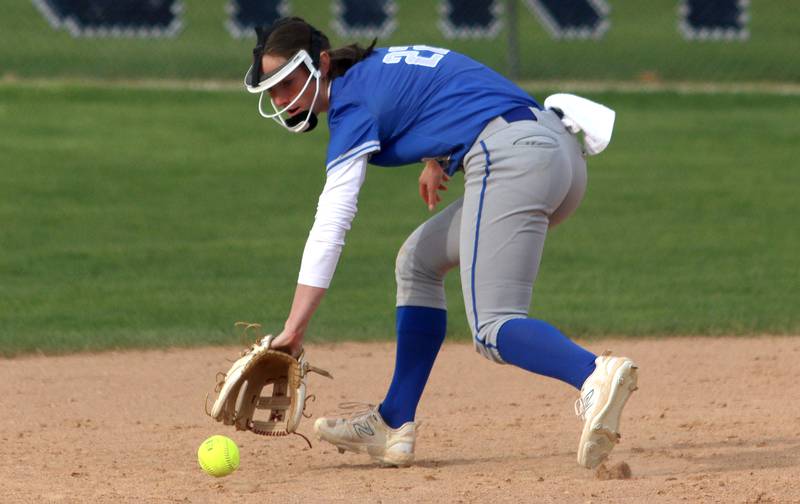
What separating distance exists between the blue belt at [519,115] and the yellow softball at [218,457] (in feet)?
4.67

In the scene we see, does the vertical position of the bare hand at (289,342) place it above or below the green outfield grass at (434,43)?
above

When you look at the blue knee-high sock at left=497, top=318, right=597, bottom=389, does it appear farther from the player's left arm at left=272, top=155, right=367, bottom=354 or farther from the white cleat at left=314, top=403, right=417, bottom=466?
the white cleat at left=314, top=403, right=417, bottom=466

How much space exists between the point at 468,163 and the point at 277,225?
5.83 m

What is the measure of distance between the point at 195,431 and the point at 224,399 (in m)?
0.85

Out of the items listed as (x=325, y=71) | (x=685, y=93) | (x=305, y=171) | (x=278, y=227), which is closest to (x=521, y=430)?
(x=325, y=71)

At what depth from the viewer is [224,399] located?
15.1ft

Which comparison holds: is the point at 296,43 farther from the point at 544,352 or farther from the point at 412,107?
the point at 544,352

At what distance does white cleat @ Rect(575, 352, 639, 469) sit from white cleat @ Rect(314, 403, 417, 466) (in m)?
0.83

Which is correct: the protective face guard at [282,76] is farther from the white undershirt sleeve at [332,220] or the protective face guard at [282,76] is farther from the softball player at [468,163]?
the white undershirt sleeve at [332,220]

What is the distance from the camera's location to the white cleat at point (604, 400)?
161 inches

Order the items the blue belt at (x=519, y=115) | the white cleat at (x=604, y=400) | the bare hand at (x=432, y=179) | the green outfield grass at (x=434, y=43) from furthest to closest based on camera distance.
Answer: the green outfield grass at (x=434, y=43) → the bare hand at (x=432, y=179) → the blue belt at (x=519, y=115) → the white cleat at (x=604, y=400)

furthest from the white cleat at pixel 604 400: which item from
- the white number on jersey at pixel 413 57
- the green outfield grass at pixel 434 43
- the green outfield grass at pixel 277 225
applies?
the green outfield grass at pixel 434 43

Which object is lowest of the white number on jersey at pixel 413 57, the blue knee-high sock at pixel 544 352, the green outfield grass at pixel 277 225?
the green outfield grass at pixel 277 225

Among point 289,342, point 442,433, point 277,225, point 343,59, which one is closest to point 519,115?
point 343,59
